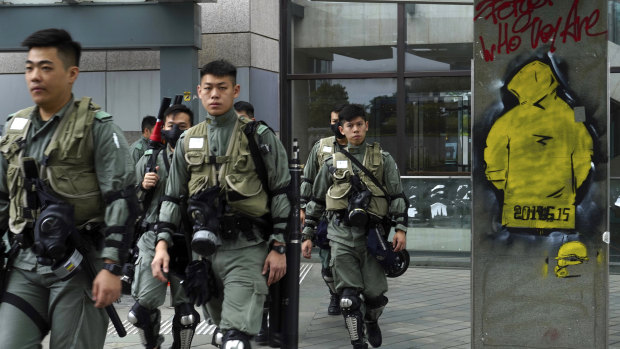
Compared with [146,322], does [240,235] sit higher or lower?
higher

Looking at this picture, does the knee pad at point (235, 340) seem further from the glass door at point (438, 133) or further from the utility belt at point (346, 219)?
Result: the glass door at point (438, 133)

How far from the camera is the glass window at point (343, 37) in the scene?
1253 centimetres

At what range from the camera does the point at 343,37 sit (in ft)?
41.7

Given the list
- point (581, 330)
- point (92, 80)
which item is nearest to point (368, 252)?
point (581, 330)

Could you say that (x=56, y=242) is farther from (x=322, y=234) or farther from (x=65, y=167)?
(x=322, y=234)

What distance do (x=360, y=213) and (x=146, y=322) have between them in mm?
1923

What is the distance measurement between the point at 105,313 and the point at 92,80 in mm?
9389

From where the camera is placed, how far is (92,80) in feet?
43.0

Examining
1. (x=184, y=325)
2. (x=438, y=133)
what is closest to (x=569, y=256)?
(x=184, y=325)

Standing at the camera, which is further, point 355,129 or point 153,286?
point 355,129

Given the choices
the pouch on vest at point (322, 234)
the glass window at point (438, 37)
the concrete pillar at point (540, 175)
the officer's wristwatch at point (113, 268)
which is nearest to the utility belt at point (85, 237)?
the officer's wristwatch at point (113, 268)

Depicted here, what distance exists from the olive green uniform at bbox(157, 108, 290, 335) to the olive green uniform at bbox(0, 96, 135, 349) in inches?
35.6

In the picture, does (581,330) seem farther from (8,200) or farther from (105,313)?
(8,200)

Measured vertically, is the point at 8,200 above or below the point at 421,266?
above
